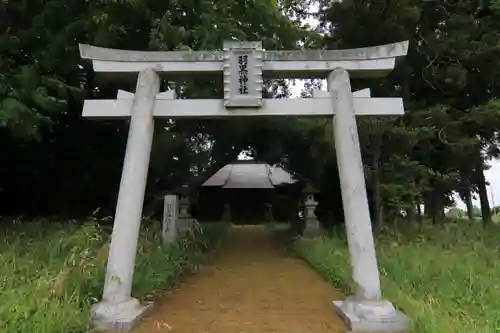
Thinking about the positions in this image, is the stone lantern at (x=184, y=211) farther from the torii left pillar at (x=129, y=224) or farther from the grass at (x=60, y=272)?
the torii left pillar at (x=129, y=224)

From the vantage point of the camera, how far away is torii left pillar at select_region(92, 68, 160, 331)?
5047 mm

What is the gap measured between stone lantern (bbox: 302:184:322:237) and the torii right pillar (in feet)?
24.1

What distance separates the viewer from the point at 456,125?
1132 centimetres

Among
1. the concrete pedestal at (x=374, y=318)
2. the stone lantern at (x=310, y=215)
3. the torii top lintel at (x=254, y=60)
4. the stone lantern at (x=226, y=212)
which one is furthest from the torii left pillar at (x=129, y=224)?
the stone lantern at (x=226, y=212)

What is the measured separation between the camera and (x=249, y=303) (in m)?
6.35

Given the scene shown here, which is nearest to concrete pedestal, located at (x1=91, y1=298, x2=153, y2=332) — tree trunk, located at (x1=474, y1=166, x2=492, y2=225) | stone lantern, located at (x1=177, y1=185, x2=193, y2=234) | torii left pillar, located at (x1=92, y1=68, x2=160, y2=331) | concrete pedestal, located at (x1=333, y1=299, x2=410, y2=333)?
torii left pillar, located at (x1=92, y1=68, x2=160, y2=331)

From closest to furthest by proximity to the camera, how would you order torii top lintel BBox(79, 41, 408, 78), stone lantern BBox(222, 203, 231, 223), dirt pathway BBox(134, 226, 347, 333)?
dirt pathway BBox(134, 226, 347, 333)
torii top lintel BBox(79, 41, 408, 78)
stone lantern BBox(222, 203, 231, 223)

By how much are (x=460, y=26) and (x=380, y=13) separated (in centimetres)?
225

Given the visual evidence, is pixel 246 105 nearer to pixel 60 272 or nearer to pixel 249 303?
pixel 249 303

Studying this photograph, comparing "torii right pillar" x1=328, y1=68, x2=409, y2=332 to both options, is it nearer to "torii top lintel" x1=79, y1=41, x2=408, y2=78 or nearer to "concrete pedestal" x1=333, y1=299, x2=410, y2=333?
"concrete pedestal" x1=333, y1=299, x2=410, y2=333

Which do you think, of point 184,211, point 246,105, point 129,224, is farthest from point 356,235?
point 184,211

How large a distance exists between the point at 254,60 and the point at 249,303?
3.35 meters

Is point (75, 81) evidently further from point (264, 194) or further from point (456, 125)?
Result: point (264, 194)

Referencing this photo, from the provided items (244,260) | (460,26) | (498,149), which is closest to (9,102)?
(244,260)
